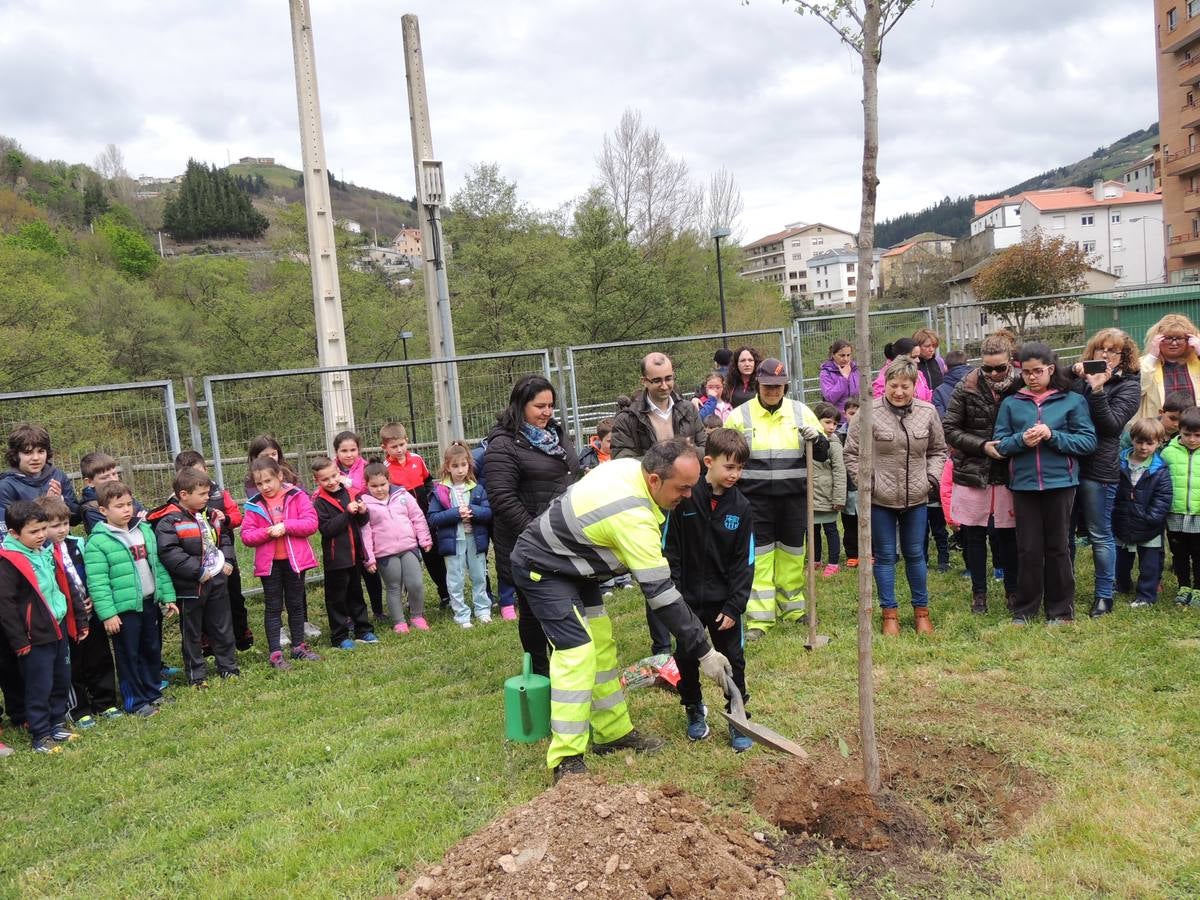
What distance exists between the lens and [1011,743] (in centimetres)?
431

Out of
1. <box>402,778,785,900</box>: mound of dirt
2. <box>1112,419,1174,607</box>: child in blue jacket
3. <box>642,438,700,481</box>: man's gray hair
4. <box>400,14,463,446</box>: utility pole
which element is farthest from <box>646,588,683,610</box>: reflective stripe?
<box>400,14,463,446</box>: utility pole

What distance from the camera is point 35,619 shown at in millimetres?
5344

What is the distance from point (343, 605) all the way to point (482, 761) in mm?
3112

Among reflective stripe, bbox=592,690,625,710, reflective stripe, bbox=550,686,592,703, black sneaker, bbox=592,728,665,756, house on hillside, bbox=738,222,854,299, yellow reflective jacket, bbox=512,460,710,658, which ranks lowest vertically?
black sneaker, bbox=592,728,665,756

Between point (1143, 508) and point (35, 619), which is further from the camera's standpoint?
point (1143, 508)

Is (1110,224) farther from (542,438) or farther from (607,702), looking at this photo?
(607,702)

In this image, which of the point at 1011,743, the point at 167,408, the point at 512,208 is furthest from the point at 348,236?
the point at 1011,743

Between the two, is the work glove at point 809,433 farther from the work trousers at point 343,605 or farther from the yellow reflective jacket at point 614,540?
the work trousers at point 343,605

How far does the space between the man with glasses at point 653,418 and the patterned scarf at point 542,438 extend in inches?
21.8

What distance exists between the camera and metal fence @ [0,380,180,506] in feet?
23.7

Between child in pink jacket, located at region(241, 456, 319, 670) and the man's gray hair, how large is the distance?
391 cm

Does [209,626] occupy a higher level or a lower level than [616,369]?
lower

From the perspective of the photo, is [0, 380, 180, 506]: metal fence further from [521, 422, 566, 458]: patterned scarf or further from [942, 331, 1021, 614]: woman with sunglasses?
[942, 331, 1021, 614]: woman with sunglasses

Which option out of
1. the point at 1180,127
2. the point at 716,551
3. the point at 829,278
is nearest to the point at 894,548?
the point at 716,551
